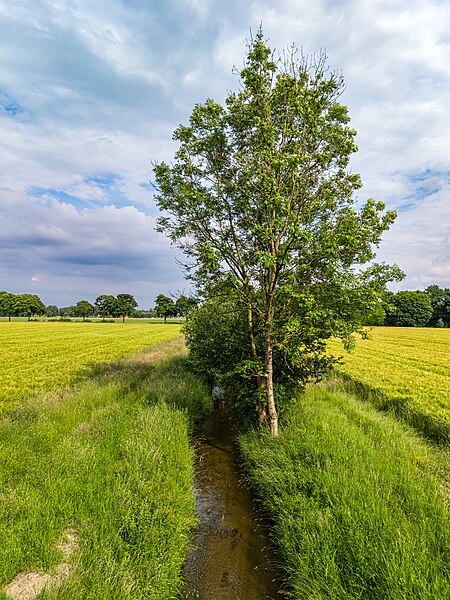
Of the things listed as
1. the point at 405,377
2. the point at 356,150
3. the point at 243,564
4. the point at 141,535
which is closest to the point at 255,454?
the point at 243,564

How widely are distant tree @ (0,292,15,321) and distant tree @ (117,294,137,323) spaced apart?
46980 millimetres

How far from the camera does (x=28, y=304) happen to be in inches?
4498

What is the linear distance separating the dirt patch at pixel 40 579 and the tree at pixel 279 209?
528cm

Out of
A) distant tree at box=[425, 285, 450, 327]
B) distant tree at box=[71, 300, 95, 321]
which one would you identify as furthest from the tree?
distant tree at box=[71, 300, 95, 321]

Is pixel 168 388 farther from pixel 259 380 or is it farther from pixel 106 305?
pixel 106 305

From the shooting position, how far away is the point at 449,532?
14.8ft

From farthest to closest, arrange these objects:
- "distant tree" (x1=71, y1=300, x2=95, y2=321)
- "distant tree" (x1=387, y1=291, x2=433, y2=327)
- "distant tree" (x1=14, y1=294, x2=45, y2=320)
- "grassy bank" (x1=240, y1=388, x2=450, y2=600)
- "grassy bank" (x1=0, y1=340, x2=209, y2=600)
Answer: "distant tree" (x1=71, y1=300, x2=95, y2=321)
"distant tree" (x1=14, y1=294, x2=45, y2=320)
"distant tree" (x1=387, y1=291, x2=433, y2=327)
"grassy bank" (x1=0, y1=340, x2=209, y2=600)
"grassy bank" (x1=240, y1=388, x2=450, y2=600)

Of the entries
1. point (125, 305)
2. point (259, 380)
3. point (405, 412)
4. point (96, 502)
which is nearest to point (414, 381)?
point (405, 412)

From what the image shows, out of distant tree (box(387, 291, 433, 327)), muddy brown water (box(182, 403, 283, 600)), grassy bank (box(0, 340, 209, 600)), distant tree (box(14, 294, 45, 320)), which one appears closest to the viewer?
grassy bank (box(0, 340, 209, 600))

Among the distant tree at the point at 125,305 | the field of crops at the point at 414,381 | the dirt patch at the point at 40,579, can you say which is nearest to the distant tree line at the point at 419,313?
the field of crops at the point at 414,381

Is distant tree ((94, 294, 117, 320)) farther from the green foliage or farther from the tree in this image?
the tree

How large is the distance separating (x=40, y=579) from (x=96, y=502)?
1450 mm

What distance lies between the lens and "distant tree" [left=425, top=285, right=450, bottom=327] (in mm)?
95312

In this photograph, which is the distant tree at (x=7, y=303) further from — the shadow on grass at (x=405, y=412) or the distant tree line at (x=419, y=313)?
the distant tree line at (x=419, y=313)
